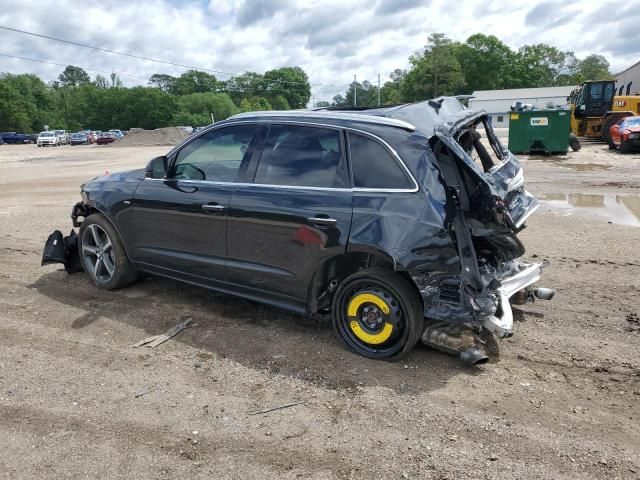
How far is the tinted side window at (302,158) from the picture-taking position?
4004 mm

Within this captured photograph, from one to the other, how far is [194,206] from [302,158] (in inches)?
44.0

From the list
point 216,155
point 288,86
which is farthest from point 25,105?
point 216,155

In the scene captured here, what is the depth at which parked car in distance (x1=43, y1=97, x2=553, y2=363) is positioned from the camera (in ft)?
11.7

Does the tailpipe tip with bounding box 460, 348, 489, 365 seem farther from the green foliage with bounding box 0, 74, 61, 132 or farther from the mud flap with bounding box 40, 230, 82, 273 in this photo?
the green foliage with bounding box 0, 74, 61, 132

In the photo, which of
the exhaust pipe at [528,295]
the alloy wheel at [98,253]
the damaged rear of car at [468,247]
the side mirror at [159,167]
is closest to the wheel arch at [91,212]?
the alloy wheel at [98,253]

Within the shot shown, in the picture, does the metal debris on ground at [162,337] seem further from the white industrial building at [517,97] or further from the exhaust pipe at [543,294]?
the white industrial building at [517,97]

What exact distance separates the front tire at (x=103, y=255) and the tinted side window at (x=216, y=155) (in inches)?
41.9

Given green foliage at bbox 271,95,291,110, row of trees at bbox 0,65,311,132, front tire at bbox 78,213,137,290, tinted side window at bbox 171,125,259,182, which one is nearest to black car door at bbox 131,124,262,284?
tinted side window at bbox 171,125,259,182

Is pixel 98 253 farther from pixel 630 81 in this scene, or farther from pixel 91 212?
pixel 630 81

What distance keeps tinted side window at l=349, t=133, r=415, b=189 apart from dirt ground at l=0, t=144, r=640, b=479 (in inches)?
52.3

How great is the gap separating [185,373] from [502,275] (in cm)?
253

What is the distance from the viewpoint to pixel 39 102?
91.6m

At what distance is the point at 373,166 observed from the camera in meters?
3.83

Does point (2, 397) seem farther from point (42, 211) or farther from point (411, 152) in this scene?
point (42, 211)
